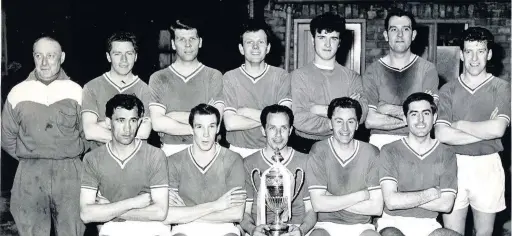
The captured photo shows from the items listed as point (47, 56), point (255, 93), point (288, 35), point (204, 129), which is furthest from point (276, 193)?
point (288, 35)

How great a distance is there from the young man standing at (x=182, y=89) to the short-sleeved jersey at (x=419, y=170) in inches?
52.7

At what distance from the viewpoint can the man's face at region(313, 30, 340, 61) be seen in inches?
189

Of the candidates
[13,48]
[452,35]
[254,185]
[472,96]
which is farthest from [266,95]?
[452,35]

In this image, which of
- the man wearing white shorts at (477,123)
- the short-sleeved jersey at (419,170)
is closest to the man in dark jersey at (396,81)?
the man wearing white shorts at (477,123)

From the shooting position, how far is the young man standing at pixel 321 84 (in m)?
4.73

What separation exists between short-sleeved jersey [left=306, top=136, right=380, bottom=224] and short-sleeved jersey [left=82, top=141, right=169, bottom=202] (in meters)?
1.08

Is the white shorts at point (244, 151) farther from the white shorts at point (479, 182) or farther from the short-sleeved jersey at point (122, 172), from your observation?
the white shorts at point (479, 182)

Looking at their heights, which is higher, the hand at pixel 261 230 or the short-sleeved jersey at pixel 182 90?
the short-sleeved jersey at pixel 182 90

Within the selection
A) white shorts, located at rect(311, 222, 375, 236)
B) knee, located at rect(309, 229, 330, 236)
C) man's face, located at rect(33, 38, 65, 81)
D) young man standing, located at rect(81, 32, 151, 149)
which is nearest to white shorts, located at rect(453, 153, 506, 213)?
white shorts, located at rect(311, 222, 375, 236)

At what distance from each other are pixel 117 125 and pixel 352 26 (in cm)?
503

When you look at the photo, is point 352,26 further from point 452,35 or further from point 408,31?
point 408,31

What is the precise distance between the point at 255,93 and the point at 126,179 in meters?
1.18

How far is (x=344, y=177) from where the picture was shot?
4.50 m

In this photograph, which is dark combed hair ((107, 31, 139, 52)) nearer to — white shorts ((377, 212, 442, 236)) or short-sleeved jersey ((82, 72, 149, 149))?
short-sleeved jersey ((82, 72, 149, 149))
